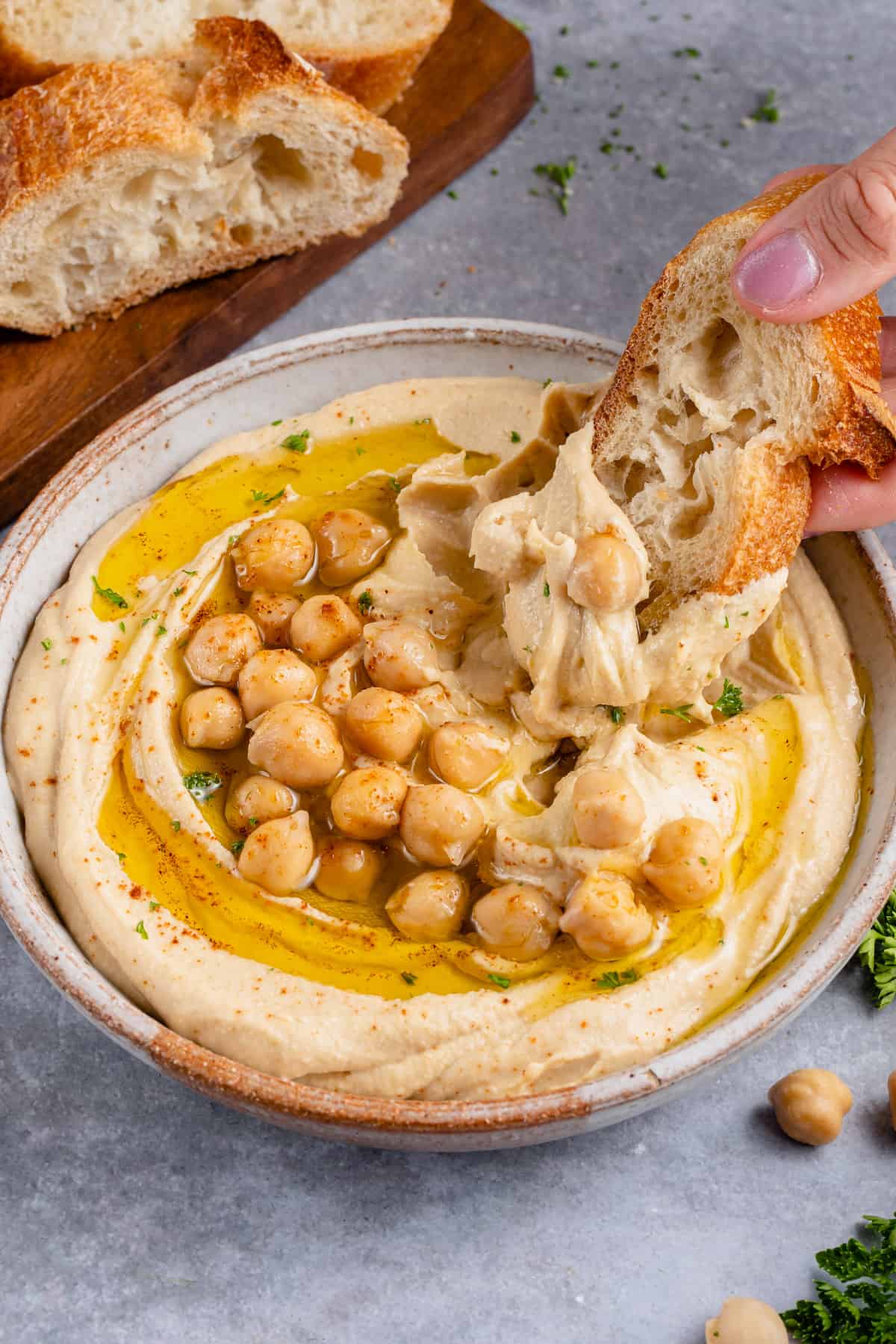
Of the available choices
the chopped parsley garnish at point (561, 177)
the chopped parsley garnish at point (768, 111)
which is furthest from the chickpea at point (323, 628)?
the chopped parsley garnish at point (768, 111)

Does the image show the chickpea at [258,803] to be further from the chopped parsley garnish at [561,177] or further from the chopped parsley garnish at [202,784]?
the chopped parsley garnish at [561,177]

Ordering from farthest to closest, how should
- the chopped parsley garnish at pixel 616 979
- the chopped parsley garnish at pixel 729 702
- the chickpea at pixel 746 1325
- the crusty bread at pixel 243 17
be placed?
1. the crusty bread at pixel 243 17
2. the chopped parsley garnish at pixel 729 702
3. the chopped parsley garnish at pixel 616 979
4. the chickpea at pixel 746 1325

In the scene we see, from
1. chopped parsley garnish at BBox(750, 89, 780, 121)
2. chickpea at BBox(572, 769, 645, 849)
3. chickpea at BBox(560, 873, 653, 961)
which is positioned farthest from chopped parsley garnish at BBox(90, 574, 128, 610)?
chopped parsley garnish at BBox(750, 89, 780, 121)

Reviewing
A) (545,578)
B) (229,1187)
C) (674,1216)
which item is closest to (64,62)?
(545,578)

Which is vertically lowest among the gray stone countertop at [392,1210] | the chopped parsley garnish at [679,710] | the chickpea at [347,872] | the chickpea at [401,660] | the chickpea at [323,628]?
the gray stone countertop at [392,1210]

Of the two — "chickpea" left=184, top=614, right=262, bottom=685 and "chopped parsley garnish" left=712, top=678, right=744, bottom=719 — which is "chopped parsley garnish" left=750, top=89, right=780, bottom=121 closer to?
"chopped parsley garnish" left=712, top=678, right=744, bottom=719

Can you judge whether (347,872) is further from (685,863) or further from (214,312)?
(214,312)

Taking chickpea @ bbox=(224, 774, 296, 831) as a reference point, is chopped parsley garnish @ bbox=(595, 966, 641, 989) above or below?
above
